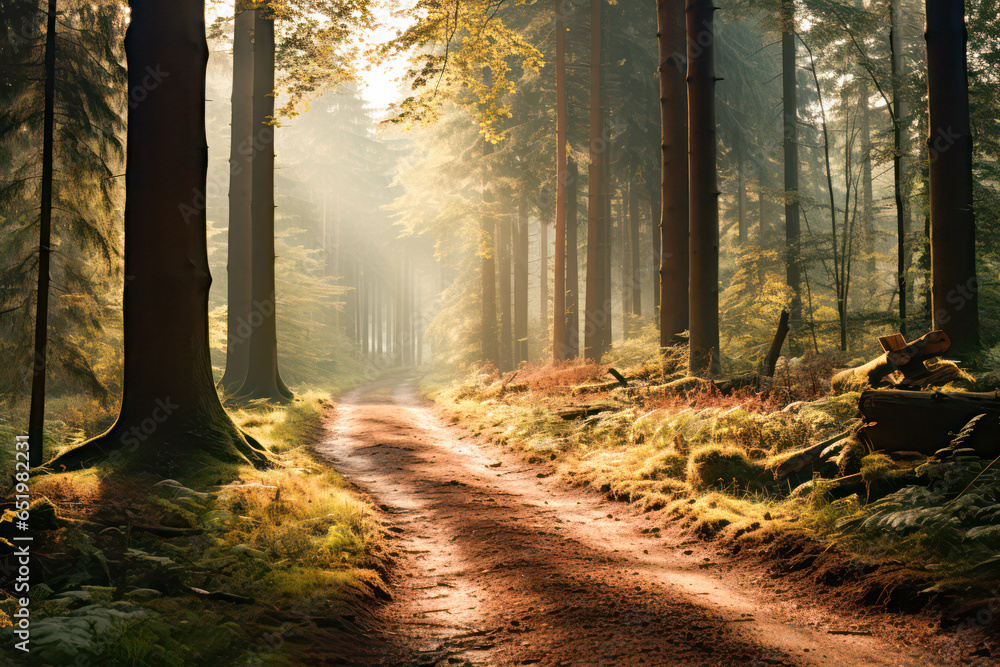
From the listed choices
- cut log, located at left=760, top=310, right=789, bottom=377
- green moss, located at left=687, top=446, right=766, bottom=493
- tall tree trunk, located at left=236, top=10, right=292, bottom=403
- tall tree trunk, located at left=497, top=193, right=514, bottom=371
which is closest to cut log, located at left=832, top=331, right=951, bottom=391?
green moss, located at left=687, top=446, right=766, bottom=493

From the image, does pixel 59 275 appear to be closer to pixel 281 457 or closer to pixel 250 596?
pixel 281 457

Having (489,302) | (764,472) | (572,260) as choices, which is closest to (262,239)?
(572,260)

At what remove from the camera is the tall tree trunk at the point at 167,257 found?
6.84 metres

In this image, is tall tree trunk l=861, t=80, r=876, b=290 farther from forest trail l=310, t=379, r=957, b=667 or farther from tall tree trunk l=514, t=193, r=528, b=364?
forest trail l=310, t=379, r=957, b=667

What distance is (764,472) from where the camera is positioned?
6.61 meters

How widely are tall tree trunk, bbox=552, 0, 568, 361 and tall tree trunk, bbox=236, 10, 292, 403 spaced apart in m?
8.36

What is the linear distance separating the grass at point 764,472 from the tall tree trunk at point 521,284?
14.3 metres

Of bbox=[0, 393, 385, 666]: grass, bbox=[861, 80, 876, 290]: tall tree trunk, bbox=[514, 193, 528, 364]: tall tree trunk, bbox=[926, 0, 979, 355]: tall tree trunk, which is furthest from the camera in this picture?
bbox=[514, 193, 528, 364]: tall tree trunk

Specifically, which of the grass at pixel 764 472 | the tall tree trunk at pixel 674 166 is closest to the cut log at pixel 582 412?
the grass at pixel 764 472

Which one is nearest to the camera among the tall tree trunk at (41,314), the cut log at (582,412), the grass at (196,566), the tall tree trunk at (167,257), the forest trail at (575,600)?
the grass at (196,566)

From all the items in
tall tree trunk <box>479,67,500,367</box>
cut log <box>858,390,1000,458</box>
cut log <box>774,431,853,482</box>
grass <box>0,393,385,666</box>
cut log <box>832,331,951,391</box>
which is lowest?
grass <box>0,393,385,666</box>

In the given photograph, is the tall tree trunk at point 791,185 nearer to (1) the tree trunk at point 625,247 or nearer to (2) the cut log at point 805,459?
(2) the cut log at point 805,459

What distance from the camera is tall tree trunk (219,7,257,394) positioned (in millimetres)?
16078

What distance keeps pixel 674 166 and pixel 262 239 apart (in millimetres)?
10388
